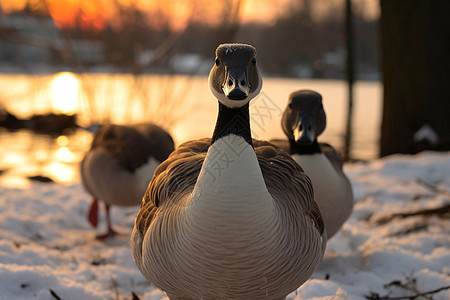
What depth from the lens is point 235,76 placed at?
2.14 metres

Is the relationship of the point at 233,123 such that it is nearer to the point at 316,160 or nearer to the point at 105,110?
the point at 316,160

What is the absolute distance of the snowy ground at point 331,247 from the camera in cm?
339

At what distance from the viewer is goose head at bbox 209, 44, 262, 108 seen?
6.87 ft

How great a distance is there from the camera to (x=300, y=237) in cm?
244

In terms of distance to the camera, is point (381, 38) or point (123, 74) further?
point (123, 74)

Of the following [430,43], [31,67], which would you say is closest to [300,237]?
[430,43]

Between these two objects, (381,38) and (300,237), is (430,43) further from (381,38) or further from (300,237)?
(300,237)

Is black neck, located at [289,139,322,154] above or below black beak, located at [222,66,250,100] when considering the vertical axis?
below

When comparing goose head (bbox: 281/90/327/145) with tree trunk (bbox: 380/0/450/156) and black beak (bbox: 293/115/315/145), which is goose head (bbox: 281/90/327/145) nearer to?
black beak (bbox: 293/115/315/145)

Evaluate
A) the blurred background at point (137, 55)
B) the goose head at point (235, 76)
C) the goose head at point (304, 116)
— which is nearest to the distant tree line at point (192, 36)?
the blurred background at point (137, 55)

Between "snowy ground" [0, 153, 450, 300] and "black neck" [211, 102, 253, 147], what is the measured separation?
154 cm

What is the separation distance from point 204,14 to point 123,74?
224cm

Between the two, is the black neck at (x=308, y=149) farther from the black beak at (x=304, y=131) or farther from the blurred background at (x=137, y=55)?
the blurred background at (x=137, y=55)

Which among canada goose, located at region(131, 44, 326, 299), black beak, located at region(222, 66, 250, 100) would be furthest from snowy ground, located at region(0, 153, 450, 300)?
black beak, located at region(222, 66, 250, 100)
